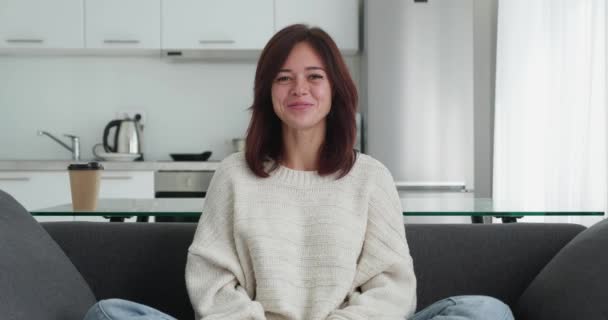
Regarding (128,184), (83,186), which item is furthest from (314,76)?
(128,184)

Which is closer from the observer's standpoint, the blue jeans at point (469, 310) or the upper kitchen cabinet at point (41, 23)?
the blue jeans at point (469, 310)

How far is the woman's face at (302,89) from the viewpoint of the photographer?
1.53 metres

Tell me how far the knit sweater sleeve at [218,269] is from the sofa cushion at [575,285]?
2.06 ft

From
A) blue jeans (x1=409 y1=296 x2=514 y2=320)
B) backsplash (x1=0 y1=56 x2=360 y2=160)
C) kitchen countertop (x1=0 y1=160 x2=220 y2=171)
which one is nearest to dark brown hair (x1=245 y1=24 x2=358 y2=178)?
blue jeans (x1=409 y1=296 x2=514 y2=320)

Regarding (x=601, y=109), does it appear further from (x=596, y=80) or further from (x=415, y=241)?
(x=415, y=241)

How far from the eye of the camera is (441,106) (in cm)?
382

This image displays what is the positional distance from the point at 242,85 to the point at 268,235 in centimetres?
305

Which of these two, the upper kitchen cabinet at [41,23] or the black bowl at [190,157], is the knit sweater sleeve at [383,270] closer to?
the black bowl at [190,157]

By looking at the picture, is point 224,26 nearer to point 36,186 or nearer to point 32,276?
point 36,186

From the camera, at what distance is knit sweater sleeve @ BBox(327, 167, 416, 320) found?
1.41 metres

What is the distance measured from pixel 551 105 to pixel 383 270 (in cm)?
187

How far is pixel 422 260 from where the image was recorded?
171cm

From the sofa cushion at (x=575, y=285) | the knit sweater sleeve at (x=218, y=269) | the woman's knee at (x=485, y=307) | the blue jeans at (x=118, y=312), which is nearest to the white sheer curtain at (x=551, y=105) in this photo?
the sofa cushion at (x=575, y=285)

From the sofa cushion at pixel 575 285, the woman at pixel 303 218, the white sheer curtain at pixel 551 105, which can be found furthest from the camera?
the white sheer curtain at pixel 551 105
